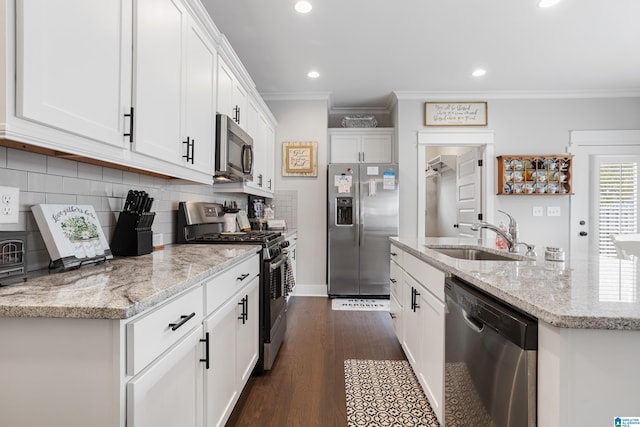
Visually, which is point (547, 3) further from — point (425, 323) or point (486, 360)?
point (486, 360)

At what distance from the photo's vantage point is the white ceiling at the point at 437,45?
256 centimetres

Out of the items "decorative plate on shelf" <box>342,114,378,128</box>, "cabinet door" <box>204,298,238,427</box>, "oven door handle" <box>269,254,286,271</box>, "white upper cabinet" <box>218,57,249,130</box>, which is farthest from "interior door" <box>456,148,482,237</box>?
"cabinet door" <box>204,298,238,427</box>

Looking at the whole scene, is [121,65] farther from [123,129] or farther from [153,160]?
[153,160]

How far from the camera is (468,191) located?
4.61 m

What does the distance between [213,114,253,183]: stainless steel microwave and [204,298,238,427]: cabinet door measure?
1032 millimetres

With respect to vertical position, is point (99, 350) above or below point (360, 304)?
above

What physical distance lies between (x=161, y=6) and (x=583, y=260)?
90.2 inches

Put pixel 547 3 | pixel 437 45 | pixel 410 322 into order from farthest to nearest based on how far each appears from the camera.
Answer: pixel 437 45, pixel 547 3, pixel 410 322

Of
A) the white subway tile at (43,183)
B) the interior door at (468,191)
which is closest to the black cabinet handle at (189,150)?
the white subway tile at (43,183)

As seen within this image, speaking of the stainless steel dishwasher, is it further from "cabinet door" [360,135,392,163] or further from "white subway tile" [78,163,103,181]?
"cabinet door" [360,135,392,163]

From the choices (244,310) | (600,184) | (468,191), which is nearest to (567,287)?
(244,310)

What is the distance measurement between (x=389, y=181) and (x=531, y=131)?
2073 mm

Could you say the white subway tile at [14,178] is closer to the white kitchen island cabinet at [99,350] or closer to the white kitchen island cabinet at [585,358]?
the white kitchen island cabinet at [99,350]

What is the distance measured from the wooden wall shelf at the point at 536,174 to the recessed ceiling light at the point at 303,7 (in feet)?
10.0
